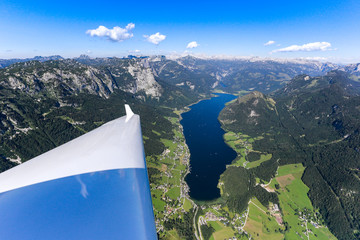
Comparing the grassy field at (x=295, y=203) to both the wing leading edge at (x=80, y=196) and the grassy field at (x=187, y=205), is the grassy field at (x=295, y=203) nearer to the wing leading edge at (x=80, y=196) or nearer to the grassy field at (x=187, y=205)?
the grassy field at (x=187, y=205)

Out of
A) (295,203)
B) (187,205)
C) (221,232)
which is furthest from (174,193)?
(295,203)

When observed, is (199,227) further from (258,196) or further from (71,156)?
(71,156)

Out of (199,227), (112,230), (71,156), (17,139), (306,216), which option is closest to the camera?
(112,230)

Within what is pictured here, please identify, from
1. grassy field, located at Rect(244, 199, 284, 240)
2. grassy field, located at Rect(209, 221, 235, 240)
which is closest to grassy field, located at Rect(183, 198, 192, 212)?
grassy field, located at Rect(209, 221, 235, 240)

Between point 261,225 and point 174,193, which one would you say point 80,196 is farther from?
point 261,225

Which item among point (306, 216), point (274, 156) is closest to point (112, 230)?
point (306, 216)

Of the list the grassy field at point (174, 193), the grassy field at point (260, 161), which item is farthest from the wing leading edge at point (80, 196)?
the grassy field at point (260, 161)

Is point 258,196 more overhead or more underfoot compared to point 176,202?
more underfoot
